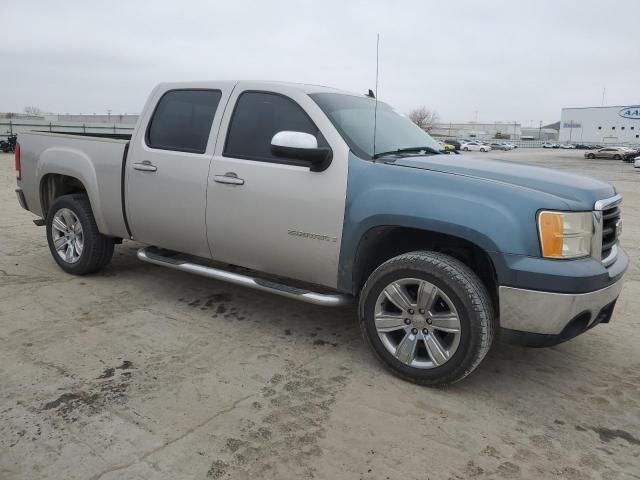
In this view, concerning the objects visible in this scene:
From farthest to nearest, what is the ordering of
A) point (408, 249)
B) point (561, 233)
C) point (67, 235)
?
point (67, 235)
point (408, 249)
point (561, 233)

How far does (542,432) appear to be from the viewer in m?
2.89

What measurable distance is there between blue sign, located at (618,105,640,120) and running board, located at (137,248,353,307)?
120852 millimetres

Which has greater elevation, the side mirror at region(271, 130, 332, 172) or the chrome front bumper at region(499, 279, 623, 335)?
the side mirror at region(271, 130, 332, 172)

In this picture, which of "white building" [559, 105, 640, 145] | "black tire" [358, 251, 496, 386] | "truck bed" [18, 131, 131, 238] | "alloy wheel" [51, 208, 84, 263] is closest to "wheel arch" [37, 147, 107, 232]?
"truck bed" [18, 131, 131, 238]

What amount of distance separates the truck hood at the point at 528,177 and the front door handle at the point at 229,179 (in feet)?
3.75

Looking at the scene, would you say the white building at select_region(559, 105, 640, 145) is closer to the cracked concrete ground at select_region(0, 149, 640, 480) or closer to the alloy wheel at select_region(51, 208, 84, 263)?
the cracked concrete ground at select_region(0, 149, 640, 480)

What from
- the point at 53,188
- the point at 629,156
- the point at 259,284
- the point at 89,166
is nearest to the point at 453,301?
the point at 259,284

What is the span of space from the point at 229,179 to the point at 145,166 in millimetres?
951

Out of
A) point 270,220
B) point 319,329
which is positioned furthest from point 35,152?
point 319,329

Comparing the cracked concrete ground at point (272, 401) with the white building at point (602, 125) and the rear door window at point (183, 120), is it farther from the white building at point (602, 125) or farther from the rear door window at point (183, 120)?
the white building at point (602, 125)

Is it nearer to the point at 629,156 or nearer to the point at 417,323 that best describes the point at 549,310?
the point at 417,323

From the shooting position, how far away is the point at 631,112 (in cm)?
10569

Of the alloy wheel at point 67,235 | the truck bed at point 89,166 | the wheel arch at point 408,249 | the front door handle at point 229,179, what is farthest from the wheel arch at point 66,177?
the wheel arch at point 408,249

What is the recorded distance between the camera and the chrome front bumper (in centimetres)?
294
